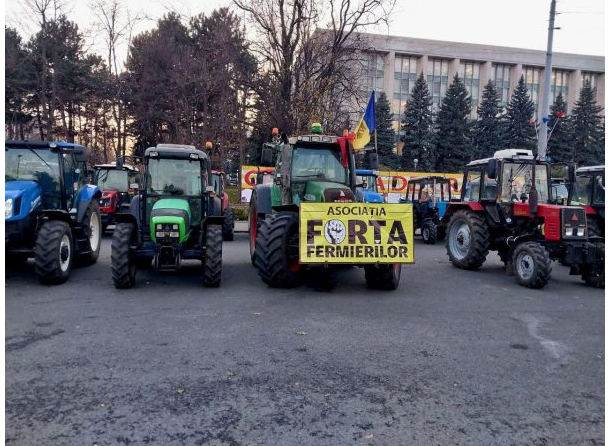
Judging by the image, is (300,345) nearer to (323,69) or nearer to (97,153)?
(323,69)

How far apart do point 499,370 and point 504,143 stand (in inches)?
2034

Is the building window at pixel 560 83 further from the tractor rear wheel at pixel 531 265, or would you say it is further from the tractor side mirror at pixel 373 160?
the tractor side mirror at pixel 373 160

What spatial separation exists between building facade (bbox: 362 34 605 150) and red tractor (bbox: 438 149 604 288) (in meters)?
55.5

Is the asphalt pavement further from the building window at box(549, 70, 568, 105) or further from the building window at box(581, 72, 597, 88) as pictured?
the building window at box(581, 72, 597, 88)

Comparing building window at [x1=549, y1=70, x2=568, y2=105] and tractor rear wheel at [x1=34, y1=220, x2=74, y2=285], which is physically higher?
building window at [x1=549, y1=70, x2=568, y2=105]

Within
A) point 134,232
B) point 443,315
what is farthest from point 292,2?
point 443,315

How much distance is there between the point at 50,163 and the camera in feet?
28.7

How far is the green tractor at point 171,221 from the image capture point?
764cm

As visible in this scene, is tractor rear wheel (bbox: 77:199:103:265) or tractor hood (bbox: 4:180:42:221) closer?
tractor hood (bbox: 4:180:42:221)

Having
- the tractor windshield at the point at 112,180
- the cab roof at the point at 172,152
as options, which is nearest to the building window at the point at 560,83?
the tractor windshield at the point at 112,180

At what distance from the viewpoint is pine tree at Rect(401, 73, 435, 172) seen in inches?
1918

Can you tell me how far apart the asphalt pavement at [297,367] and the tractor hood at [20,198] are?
1.15 metres

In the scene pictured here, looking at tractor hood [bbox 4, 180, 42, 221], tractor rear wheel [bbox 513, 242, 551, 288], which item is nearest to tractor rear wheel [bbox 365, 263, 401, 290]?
tractor rear wheel [bbox 513, 242, 551, 288]

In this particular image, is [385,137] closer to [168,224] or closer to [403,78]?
[403,78]
